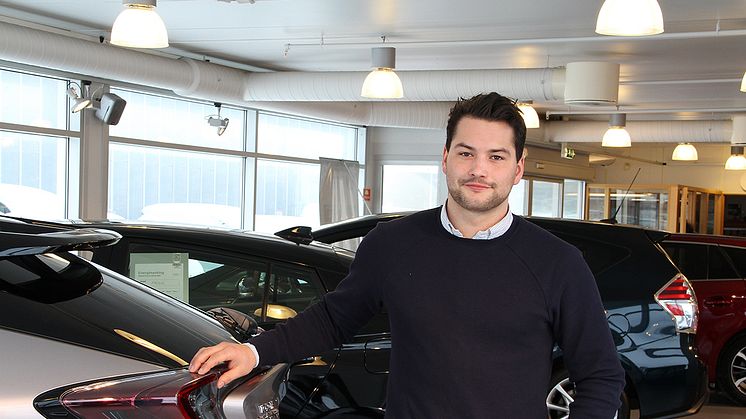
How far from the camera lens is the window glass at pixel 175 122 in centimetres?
1048

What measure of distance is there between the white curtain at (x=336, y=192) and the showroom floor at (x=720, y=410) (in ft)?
22.8

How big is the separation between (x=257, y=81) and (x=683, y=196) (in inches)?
371

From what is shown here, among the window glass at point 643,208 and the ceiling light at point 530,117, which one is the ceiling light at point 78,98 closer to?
the ceiling light at point 530,117

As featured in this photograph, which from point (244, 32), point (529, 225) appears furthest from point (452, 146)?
point (244, 32)

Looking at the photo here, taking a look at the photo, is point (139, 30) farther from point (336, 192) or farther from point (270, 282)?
point (336, 192)

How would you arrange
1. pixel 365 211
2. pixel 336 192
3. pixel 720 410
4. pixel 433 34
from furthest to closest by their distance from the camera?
1. pixel 365 211
2. pixel 336 192
3. pixel 433 34
4. pixel 720 410

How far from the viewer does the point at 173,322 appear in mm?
2119

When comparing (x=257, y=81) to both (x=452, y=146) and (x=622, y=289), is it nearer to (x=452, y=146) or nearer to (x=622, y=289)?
(x=622, y=289)

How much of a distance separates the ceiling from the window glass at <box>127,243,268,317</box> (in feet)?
14.0

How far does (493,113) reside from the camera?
6.91 ft

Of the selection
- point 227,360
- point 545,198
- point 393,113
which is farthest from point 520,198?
point 227,360

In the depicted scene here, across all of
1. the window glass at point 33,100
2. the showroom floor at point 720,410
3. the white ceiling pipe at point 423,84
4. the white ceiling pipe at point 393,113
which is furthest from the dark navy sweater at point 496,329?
the white ceiling pipe at point 393,113

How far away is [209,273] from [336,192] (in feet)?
33.0

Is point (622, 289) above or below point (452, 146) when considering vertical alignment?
below
